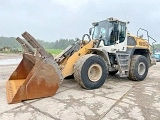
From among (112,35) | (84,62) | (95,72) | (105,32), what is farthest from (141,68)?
(84,62)

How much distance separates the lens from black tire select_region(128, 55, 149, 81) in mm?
6691

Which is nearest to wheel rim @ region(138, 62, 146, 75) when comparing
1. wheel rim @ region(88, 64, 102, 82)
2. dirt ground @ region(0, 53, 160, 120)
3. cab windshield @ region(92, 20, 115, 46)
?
cab windshield @ region(92, 20, 115, 46)

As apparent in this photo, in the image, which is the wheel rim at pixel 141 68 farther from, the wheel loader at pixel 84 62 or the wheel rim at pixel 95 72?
the wheel rim at pixel 95 72

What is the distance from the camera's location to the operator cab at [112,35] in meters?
6.36

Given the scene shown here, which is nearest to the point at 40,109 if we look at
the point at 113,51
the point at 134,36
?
the point at 113,51

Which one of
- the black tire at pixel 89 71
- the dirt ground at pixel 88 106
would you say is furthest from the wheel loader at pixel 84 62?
the dirt ground at pixel 88 106

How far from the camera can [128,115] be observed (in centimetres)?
349

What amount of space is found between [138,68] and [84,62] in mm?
2717

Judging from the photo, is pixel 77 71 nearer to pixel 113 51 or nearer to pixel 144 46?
pixel 113 51

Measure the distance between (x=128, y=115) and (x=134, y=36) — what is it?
4.15 m

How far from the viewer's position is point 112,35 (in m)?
6.38

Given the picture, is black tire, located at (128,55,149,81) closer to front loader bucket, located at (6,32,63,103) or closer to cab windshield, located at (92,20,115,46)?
cab windshield, located at (92,20,115,46)

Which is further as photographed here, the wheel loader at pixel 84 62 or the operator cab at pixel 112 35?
the operator cab at pixel 112 35

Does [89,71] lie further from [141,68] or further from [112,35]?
[141,68]
